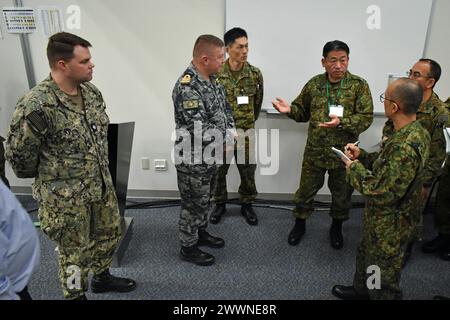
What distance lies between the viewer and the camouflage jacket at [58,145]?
145 cm

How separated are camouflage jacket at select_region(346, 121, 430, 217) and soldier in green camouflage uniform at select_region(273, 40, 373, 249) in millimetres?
646

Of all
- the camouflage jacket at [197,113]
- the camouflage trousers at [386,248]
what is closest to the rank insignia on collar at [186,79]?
the camouflage jacket at [197,113]

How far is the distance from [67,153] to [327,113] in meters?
1.66

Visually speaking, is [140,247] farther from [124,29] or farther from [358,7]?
[358,7]

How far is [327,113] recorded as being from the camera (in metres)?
2.30

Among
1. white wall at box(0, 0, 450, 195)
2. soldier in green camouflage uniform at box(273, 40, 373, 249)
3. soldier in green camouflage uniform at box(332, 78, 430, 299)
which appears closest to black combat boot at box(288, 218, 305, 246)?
soldier in green camouflage uniform at box(273, 40, 373, 249)

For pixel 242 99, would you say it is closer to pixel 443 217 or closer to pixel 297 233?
pixel 297 233

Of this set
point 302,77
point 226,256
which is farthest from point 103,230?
point 302,77

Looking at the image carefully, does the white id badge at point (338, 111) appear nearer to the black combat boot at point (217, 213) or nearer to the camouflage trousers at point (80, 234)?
the black combat boot at point (217, 213)

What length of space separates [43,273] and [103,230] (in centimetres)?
76

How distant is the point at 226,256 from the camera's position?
2.44 meters

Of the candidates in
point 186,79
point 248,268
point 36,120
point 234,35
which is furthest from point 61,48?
point 248,268

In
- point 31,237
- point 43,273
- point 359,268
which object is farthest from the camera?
point 43,273

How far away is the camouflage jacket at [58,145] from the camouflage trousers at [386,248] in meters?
1.42
